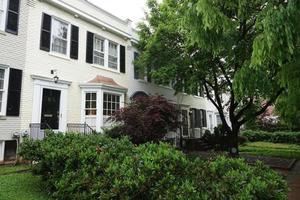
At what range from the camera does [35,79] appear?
41.2 feet

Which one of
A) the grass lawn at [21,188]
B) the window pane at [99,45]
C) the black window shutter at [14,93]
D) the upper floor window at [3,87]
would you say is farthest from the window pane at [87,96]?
the grass lawn at [21,188]

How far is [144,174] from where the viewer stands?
4789 mm

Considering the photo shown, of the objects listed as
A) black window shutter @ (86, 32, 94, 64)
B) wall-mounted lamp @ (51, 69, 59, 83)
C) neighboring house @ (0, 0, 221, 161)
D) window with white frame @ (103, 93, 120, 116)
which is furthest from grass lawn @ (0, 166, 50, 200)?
black window shutter @ (86, 32, 94, 64)

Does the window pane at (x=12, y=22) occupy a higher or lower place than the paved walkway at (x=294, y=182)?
higher

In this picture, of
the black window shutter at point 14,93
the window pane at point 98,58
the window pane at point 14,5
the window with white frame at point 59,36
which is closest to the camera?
the black window shutter at point 14,93

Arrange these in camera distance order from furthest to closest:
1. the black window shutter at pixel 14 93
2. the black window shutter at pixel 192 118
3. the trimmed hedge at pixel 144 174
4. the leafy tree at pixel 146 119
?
1. the black window shutter at pixel 192 118
2. the leafy tree at pixel 146 119
3. the black window shutter at pixel 14 93
4. the trimmed hedge at pixel 144 174

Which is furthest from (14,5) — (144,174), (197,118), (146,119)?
(197,118)

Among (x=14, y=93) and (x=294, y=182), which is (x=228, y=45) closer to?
(x=294, y=182)

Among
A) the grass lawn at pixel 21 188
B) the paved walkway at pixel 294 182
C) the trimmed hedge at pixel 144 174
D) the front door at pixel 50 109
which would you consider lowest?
the paved walkway at pixel 294 182

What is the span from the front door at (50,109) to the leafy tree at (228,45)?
18.3ft

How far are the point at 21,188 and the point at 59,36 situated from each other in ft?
29.2

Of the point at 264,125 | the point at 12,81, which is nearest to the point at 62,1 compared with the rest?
the point at 12,81

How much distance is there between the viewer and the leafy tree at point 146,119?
42.1ft

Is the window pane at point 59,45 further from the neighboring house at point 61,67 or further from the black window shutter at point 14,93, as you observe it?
the black window shutter at point 14,93
